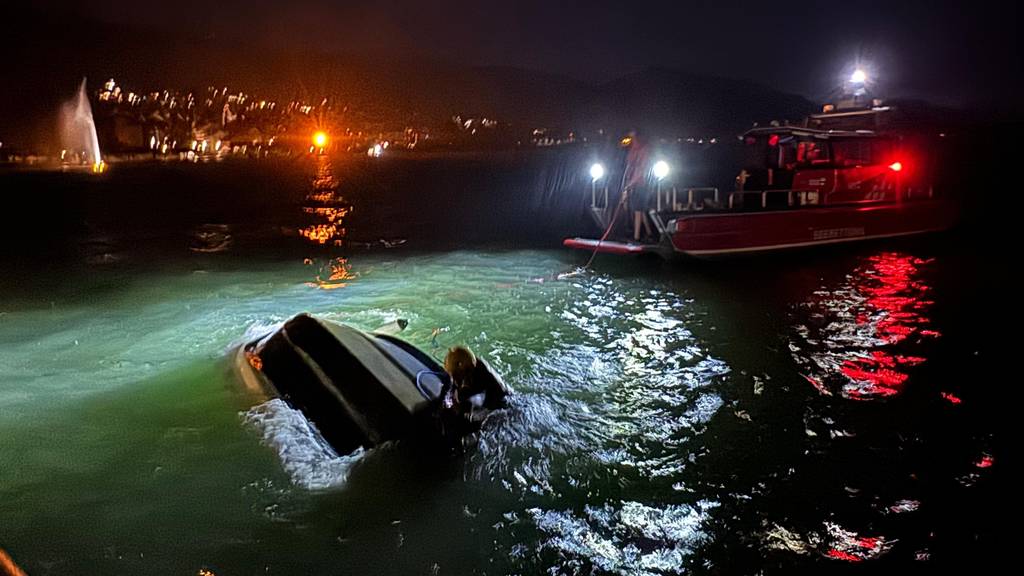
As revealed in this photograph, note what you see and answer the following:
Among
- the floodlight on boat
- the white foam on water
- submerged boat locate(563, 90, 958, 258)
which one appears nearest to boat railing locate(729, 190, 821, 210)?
submerged boat locate(563, 90, 958, 258)

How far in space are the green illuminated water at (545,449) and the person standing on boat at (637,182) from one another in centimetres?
606

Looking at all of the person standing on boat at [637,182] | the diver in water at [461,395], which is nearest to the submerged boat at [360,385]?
the diver in water at [461,395]

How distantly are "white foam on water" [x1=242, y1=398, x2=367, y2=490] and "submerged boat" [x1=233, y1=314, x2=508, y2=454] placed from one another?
0.40 ft

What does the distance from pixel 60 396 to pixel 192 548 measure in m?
5.32

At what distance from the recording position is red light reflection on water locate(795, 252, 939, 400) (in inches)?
408

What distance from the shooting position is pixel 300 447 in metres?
7.69

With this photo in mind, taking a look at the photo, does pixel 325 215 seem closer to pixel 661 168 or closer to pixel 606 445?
pixel 661 168

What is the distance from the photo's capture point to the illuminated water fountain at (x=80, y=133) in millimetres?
98438

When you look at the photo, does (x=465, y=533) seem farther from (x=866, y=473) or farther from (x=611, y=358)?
(x=611, y=358)

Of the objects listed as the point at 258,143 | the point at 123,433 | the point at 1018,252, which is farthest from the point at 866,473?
the point at 258,143

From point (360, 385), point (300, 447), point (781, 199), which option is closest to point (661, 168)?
point (781, 199)

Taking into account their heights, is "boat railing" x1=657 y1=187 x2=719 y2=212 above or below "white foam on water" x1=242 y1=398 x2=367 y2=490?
above

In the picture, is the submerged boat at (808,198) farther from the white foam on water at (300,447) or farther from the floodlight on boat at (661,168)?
the white foam on water at (300,447)

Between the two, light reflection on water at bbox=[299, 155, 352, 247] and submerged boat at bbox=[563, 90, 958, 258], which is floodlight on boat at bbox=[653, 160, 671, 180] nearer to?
submerged boat at bbox=[563, 90, 958, 258]
